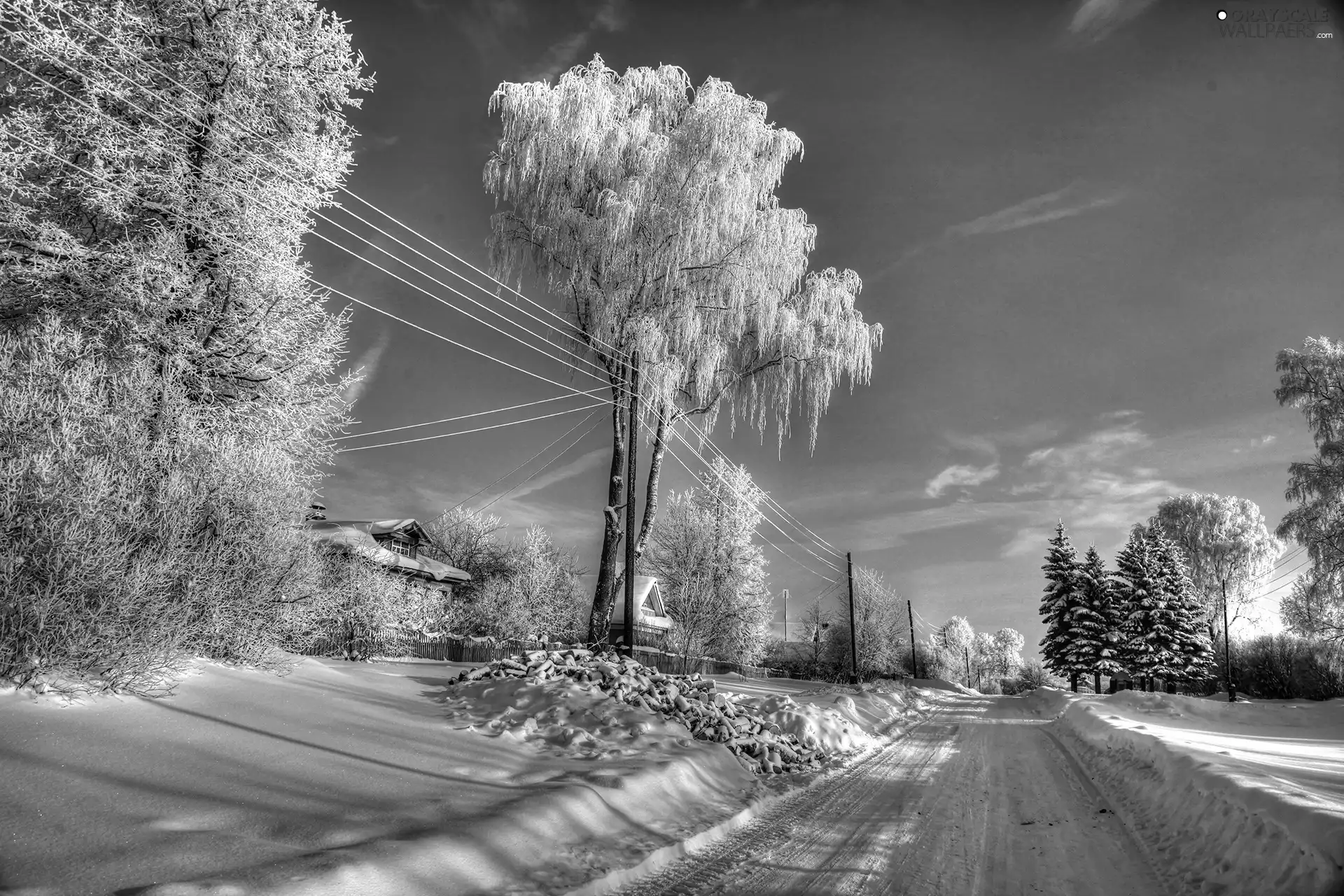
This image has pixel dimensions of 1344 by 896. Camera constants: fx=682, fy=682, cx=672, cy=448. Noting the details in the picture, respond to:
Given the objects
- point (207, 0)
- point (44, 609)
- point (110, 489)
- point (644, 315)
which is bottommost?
point (44, 609)

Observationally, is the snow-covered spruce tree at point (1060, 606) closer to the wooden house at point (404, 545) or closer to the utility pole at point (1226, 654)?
the utility pole at point (1226, 654)

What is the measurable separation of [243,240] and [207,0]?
4.23 meters

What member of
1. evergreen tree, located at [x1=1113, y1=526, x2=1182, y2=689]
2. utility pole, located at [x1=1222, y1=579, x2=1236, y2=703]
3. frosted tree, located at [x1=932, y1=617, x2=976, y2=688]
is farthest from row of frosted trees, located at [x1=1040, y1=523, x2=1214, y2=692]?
frosted tree, located at [x1=932, y1=617, x2=976, y2=688]

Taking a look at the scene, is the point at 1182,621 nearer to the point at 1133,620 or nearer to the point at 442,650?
the point at 1133,620

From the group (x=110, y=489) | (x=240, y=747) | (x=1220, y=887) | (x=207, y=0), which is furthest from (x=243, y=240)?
(x=1220, y=887)

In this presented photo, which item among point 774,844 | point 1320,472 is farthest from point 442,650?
point 1320,472

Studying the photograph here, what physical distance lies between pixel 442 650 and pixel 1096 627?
33.2 metres

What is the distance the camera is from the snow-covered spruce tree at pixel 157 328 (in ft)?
20.8

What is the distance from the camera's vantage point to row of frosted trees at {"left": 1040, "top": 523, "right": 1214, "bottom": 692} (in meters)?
34.5

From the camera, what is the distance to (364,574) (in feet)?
76.9

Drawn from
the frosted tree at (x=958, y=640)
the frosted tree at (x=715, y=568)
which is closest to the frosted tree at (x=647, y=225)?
the frosted tree at (x=715, y=568)

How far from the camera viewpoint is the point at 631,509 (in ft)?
48.6

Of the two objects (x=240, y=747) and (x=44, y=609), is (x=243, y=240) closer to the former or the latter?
(x=44, y=609)

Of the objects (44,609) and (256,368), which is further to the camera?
(256,368)
